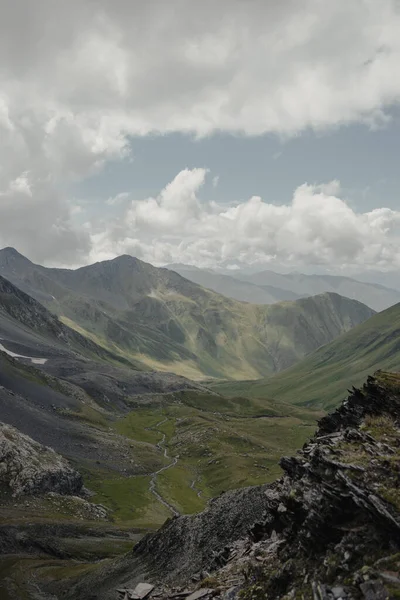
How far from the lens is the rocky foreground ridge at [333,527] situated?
25.2 meters

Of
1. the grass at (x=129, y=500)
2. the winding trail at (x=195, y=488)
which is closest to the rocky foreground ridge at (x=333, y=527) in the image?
the grass at (x=129, y=500)

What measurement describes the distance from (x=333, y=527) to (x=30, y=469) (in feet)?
335

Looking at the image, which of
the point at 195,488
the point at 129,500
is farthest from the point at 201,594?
the point at 195,488

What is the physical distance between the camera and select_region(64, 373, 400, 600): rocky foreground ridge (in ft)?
82.8

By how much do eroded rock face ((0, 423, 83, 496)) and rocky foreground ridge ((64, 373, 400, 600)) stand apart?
69.3m

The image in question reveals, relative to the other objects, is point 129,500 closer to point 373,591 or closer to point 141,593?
point 141,593

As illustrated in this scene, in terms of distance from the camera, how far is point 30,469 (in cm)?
11281

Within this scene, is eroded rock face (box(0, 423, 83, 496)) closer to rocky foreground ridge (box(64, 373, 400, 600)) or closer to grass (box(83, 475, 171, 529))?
grass (box(83, 475, 171, 529))

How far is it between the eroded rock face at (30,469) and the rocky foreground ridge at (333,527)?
69.3m

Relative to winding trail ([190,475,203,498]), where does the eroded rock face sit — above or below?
above

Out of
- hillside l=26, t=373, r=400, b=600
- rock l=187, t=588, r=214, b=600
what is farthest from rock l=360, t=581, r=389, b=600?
rock l=187, t=588, r=214, b=600

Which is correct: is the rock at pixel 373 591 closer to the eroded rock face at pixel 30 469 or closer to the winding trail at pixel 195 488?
the eroded rock face at pixel 30 469

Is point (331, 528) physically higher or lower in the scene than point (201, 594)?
higher

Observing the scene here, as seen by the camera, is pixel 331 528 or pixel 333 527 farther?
pixel 331 528
